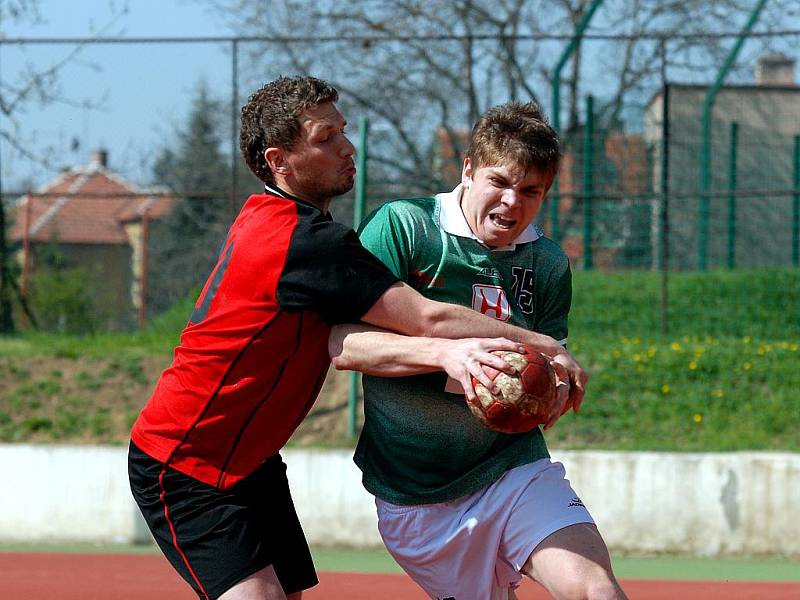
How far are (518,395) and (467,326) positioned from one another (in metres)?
0.26

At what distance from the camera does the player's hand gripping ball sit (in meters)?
3.24

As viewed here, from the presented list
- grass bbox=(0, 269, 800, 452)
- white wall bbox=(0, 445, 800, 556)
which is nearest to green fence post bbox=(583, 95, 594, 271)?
grass bbox=(0, 269, 800, 452)

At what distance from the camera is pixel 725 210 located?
38.5 ft

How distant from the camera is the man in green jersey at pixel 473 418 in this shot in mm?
3584

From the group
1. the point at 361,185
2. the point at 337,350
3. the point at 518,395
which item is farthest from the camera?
the point at 361,185

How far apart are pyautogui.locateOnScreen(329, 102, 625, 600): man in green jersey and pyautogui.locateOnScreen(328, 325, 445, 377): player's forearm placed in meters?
0.23

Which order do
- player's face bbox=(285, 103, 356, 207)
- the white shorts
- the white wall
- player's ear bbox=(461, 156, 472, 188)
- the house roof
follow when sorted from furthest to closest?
1. the house roof
2. the white wall
3. player's ear bbox=(461, 156, 472, 188)
4. the white shorts
5. player's face bbox=(285, 103, 356, 207)

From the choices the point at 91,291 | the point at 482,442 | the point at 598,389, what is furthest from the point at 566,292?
the point at 91,291

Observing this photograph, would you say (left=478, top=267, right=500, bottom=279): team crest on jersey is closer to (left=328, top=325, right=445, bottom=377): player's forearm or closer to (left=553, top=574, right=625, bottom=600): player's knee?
(left=328, top=325, right=445, bottom=377): player's forearm

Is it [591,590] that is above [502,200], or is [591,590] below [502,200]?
below

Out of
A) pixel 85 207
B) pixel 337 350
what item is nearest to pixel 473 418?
pixel 337 350

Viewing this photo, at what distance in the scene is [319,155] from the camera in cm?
346

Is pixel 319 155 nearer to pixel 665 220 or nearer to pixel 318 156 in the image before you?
pixel 318 156

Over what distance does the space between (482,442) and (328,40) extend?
24.8ft
